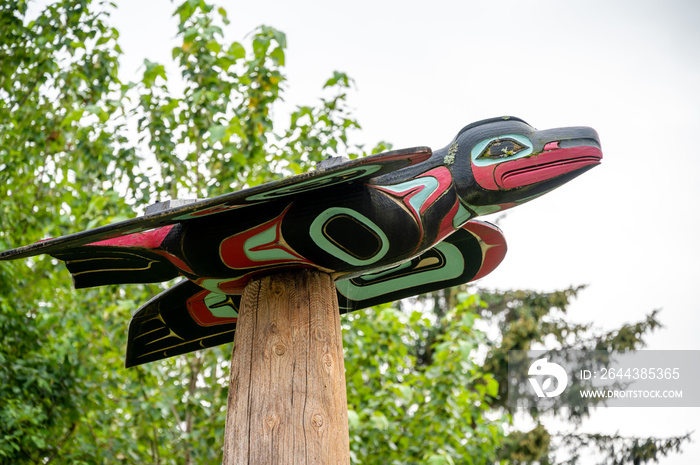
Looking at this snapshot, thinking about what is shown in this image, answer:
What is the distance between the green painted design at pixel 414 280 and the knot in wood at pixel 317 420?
0.67 m

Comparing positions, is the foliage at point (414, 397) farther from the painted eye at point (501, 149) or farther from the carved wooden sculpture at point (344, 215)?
the painted eye at point (501, 149)

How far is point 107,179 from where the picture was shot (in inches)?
220

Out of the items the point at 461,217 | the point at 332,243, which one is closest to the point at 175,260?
the point at 332,243

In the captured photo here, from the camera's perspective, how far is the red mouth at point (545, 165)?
199 centimetres

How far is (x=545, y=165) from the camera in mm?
2016

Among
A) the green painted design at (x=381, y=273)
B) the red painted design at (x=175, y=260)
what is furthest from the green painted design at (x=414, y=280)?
the red painted design at (x=175, y=260)

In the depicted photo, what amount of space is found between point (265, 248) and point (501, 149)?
790mm

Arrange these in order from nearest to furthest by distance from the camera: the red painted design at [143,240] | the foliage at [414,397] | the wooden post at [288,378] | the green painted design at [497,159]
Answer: the wooden post at [288,378] < the green painted design at [497,159] < the red painted design at [143,240] < the foliage at [414,397]

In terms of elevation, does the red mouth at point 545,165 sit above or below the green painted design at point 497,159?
below

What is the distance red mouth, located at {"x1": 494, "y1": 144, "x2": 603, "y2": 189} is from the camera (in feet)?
6.53

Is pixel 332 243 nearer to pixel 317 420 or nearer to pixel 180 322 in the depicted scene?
pixel 317 420

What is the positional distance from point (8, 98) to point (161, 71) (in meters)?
1.74

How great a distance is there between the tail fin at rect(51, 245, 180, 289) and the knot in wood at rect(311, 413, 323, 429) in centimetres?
74

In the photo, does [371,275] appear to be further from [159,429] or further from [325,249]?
[159,429]
